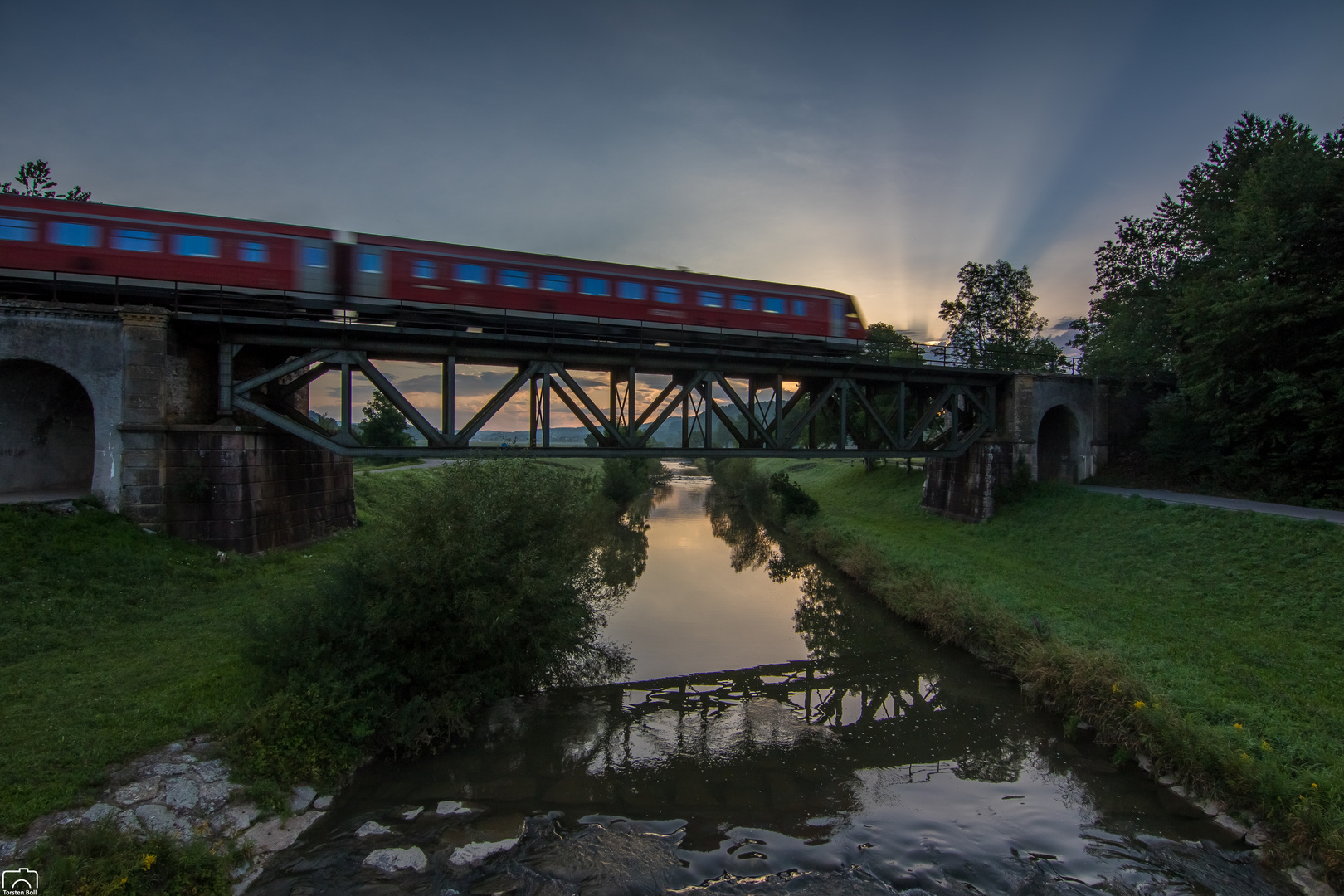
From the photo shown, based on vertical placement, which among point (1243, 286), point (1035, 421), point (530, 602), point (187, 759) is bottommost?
point (187, 759)

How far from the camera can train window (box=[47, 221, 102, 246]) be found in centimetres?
1672

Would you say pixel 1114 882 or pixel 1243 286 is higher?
pixel 1243 286

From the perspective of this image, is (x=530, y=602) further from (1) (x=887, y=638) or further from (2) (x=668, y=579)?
(2) (x=668, y=579)

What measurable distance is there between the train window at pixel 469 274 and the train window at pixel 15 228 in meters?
11.1

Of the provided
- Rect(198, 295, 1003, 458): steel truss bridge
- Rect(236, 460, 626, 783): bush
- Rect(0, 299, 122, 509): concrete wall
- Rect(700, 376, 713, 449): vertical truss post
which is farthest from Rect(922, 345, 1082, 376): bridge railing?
Rect(0, 299, 122, 509): concrete wall

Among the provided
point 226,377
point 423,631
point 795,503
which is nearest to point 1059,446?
point 795,503

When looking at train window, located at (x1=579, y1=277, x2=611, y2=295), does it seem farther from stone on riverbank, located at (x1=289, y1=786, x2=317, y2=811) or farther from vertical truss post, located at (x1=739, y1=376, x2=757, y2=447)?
stone on riverbank, located at (x1=289, y1=786, x2=317, y2=811)

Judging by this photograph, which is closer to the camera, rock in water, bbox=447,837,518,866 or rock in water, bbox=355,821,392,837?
rock in water, bbox=447,837,518,866

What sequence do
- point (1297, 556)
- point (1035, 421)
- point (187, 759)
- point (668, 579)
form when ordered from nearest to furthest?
point (187, 759), point (1297, 556), point (668, 579), point (1035, 421)

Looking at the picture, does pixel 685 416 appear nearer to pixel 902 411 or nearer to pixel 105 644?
pixel 902 411

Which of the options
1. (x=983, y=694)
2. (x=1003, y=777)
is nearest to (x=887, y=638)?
(x=983, y=694)

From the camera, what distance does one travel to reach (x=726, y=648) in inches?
667

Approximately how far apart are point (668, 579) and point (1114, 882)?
1793cm

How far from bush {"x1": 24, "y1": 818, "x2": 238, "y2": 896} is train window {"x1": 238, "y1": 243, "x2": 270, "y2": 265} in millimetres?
16094
